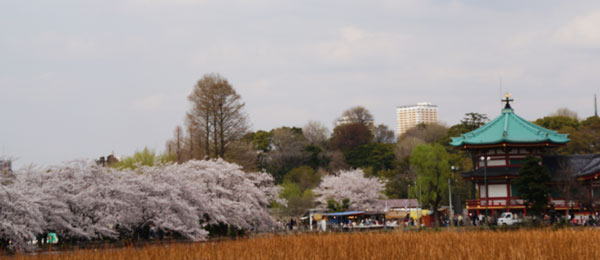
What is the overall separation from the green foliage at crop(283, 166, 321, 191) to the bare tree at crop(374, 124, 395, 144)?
35077 millimetres

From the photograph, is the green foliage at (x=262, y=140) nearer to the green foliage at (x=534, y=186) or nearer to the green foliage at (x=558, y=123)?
the green foliage at (x=558, y=123)

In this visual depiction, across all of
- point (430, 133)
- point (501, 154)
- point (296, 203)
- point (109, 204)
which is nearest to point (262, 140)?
point (430, 133)

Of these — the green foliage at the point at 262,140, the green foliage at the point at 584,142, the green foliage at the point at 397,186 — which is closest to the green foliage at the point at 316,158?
the green foliage at the point at 262,140

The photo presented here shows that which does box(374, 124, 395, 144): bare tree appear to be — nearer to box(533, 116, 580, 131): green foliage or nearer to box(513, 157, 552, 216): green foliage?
box(533, 116, 580, 131): green foliage

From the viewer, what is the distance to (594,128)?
250 feet

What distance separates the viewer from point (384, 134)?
406ft

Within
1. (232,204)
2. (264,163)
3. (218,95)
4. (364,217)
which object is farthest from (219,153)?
(264,163)

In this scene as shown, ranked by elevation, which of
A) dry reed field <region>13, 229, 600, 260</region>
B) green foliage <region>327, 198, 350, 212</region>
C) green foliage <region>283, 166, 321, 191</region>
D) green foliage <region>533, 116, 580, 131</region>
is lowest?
dry reed field <region>13, 229, 600, 260</region>

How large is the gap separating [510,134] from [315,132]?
5340 centimetres

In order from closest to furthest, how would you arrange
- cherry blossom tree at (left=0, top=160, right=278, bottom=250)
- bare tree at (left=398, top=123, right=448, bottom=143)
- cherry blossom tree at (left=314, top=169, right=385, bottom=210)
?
cherry blossom tree at (left=0, top=160, right=278, bottom=250) → cherry blossom tree at (left=314, top=169, right=385, bottom=210) → bare tree at (left=398, top=123, right=448, bottom=143)

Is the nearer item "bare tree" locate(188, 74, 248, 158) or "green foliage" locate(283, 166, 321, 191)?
"bare tree" locate(188, 74, 248, 158)

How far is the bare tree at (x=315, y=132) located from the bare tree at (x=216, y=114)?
47019 mm

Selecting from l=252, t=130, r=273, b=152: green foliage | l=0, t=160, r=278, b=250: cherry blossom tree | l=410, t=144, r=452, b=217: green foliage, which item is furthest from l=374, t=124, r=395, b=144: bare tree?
l=0, t=160, r=278, b=250: cherry blossom tree

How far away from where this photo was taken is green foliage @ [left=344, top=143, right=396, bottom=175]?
9250cm
